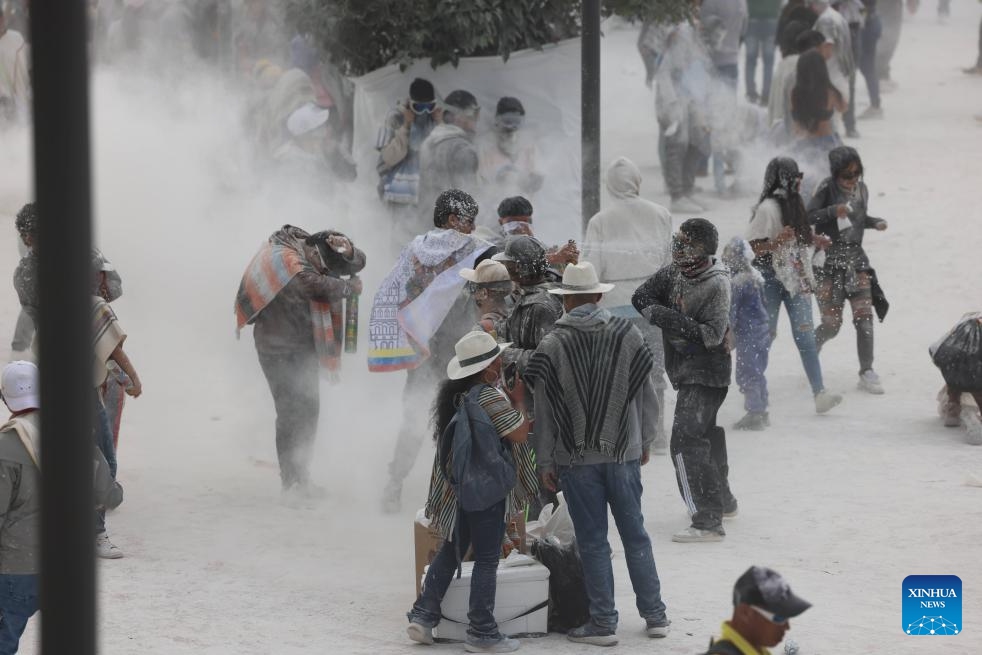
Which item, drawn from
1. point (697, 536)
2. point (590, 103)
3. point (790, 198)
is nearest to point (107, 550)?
point (697, 536)

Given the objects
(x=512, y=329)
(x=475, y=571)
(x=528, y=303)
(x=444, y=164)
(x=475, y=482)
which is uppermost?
(x=444, y=164)

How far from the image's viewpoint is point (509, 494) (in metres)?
5.89

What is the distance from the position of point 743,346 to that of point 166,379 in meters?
4.06

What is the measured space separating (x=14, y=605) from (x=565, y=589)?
7.10ft

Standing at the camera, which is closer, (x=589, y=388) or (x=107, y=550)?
(x=589, y=388)

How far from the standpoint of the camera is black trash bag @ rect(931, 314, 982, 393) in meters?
8.88

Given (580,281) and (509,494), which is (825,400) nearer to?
(580,281)

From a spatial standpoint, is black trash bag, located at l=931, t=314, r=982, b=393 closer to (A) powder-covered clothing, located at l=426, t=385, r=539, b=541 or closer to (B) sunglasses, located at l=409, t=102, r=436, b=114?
(A) powder-covered clothing, located at l=426, t=385, r=539, b=541

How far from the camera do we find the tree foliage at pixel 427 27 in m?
10.5

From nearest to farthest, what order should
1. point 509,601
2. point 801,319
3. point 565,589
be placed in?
point 509,601
point 565,589
point 801,319

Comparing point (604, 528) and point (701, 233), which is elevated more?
point (701, 233)

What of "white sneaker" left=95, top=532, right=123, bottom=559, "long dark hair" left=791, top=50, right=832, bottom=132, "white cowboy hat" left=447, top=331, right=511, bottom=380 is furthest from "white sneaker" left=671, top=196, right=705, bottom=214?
"white cowboy hat" left=447, top=331, right=511, bottom=380

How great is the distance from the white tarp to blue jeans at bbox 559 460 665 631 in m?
5.03

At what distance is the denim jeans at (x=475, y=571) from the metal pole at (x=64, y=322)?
10.3 ft
